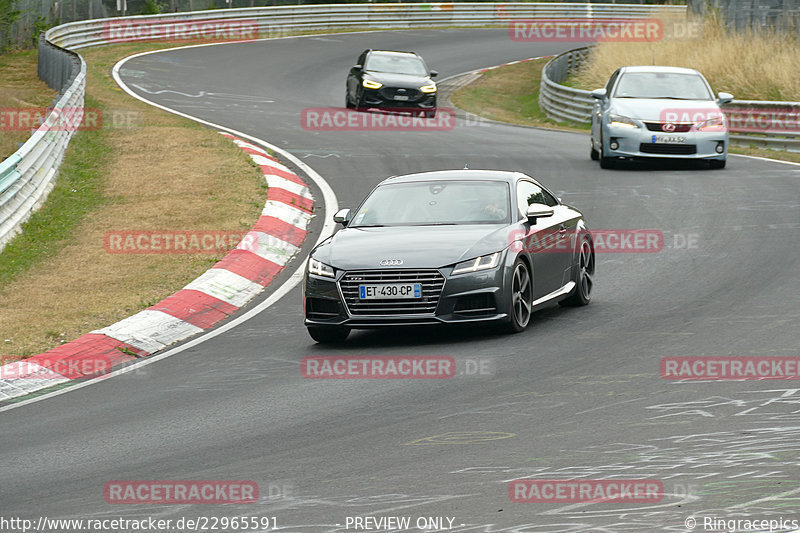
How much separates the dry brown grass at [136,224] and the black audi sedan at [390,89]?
6.13 metres

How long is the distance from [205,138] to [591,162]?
6.90m

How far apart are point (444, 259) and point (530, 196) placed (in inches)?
77.6

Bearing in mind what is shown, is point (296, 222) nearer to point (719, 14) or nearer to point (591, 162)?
point (591, 162)

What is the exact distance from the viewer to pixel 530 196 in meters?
12.2

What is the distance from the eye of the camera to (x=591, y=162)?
76.3 feet

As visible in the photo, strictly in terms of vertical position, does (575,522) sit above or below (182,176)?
above

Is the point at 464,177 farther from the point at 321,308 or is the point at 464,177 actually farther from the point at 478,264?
the point at 321,308

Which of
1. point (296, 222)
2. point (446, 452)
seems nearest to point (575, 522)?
point (446, 452)

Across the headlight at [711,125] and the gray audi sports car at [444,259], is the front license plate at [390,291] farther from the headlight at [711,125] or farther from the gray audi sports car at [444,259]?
the headlight at [711,125]

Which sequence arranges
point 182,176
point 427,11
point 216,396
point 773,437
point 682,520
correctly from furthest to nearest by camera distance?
point 427,11
point 182,176
point 216,396
point 773,437
point 682,520

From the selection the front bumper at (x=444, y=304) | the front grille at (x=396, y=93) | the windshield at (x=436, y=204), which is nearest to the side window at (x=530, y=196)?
the windshield at (x=436, y=204)

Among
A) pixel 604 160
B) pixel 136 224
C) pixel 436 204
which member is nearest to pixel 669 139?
pixel 604 160

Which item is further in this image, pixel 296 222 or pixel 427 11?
pixel 427 11

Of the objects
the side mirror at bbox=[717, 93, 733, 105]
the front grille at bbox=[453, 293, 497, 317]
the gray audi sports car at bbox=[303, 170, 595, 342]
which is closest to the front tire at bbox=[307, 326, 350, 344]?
the gray audi sports car at bbox=[303, 170, 595, 342]
